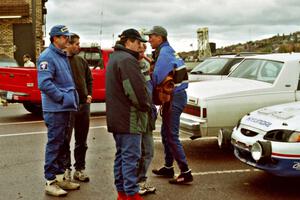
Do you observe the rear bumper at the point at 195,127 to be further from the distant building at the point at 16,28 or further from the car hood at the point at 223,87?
the distant building at the point at 16,28

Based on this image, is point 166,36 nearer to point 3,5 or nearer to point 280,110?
point 280,110

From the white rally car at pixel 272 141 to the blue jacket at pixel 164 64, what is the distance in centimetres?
99

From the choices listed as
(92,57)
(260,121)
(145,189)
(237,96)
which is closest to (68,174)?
(145,189)

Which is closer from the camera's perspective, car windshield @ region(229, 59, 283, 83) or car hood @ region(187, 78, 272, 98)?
car hood @ region(187, 78, 272, 98)

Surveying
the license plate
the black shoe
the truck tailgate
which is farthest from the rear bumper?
the license plate

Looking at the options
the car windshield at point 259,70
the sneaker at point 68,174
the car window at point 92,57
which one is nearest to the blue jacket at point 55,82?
the sneaker at point 68,174

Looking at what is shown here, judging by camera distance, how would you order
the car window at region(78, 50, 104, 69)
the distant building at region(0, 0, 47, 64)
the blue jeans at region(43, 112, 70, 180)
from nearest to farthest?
1. the blue jeans at region(43, 112, 70, 180)
2. the car window at region(78, 50, 104, 69)
3. the distant building at region(0, 0, 47, 64)

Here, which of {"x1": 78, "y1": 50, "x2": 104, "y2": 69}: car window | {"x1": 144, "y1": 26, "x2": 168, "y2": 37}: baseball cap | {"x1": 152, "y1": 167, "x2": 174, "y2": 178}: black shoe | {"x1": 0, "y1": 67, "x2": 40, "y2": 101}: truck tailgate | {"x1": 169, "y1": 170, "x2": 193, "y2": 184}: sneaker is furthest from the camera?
{"x1": 78, "y1": 50, "x2": 104, "y2": 69}: car window

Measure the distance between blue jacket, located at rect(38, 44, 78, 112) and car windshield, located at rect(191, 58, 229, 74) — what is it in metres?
6.93

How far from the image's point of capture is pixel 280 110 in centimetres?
599

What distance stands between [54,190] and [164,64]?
1882 mm

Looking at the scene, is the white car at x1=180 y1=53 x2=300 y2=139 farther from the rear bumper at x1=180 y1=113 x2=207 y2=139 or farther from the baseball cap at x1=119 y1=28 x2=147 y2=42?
the baseball cap at x1=119 y1=28 x2=147 y2=42

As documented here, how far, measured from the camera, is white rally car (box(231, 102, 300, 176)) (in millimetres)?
5117

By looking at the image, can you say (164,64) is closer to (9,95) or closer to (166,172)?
(166,172)
